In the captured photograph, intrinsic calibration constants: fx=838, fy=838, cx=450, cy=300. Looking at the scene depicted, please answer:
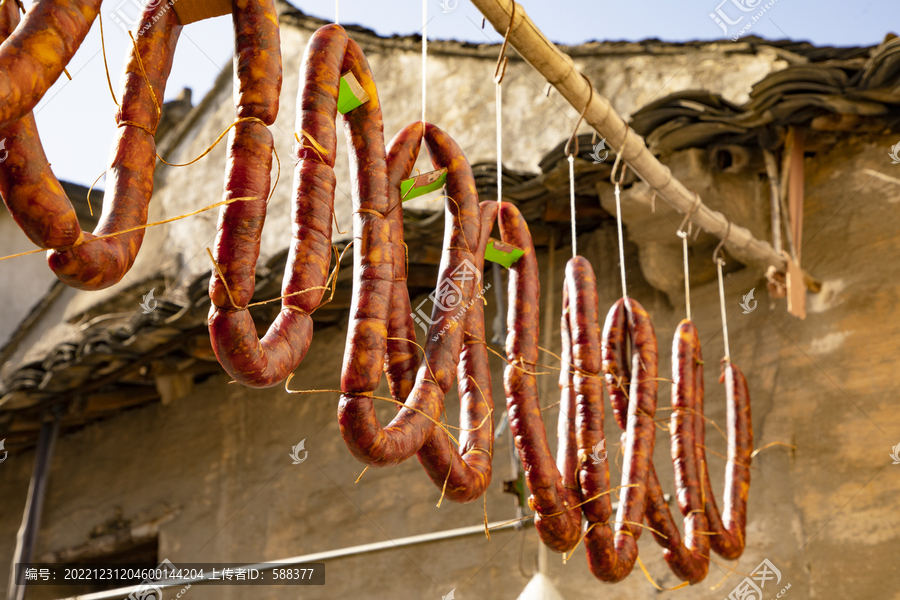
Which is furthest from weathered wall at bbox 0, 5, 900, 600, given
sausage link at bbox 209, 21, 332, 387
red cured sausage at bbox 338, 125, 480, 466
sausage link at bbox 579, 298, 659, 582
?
sausage link at bbox 209, 21, 332, 387

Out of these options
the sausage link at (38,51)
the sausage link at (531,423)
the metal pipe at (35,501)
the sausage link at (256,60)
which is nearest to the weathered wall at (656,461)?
the metal pipe at (35,501)

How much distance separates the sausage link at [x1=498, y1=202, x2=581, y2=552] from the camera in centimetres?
294

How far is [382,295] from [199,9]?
32.3 inches

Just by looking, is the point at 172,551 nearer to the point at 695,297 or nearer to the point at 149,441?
the point at 149,441

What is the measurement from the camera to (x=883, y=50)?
4402 mm

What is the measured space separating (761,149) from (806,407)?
1.65m

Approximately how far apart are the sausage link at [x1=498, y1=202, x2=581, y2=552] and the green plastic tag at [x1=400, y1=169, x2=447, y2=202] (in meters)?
0.45

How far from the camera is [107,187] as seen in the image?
171 centimetres

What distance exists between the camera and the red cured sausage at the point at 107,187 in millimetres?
1459

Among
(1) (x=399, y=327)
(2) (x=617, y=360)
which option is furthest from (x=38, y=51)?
(2) (x=617, y=360)

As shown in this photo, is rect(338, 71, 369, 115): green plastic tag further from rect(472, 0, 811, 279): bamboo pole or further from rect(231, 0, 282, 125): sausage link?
rect(472, 0, 811, 279): bamboo pole

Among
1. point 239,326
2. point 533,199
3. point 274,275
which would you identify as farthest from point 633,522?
point 274,275

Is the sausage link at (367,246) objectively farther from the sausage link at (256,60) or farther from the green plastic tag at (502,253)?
the green plastic tag at (502,253)

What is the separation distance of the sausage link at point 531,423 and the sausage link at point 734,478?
1138 mm
